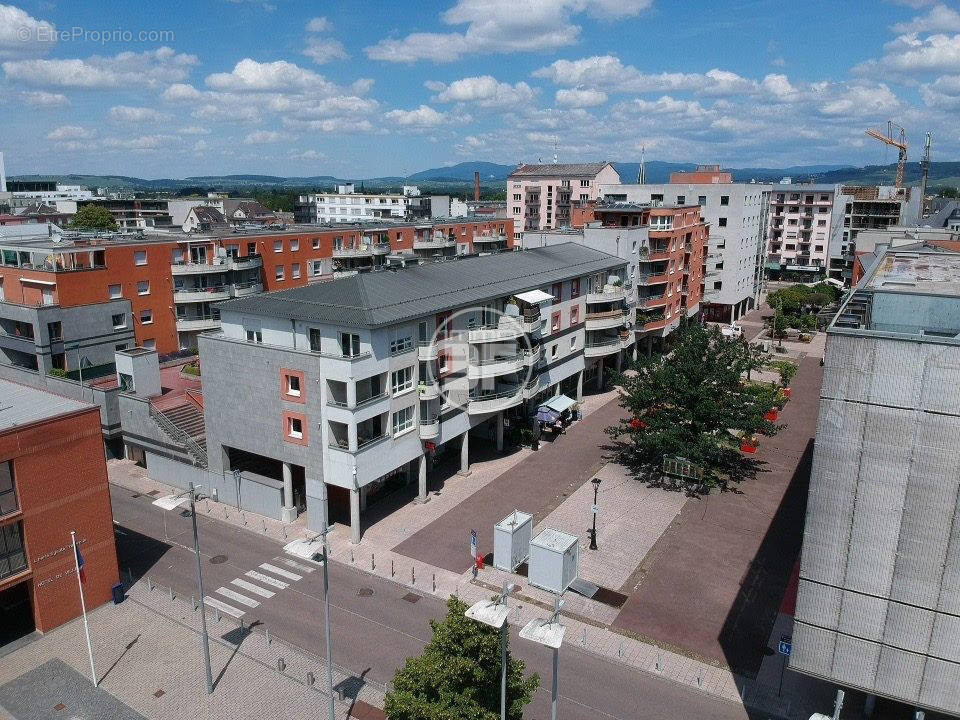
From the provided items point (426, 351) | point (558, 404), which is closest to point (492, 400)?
point (426, 351)

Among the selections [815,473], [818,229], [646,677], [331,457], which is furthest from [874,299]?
[818,229]

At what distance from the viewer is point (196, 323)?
60281 millimetres

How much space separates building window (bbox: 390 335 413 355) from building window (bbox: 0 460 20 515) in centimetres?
1648

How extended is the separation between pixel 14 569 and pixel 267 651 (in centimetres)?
1008

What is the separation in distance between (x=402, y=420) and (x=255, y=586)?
1069cm

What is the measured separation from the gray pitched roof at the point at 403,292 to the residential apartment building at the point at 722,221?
41623 millimetres

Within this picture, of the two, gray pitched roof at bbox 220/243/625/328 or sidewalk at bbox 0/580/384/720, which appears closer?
sidewalk at bbox 0/580/384/720

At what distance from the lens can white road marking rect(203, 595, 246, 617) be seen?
28609 millimetres

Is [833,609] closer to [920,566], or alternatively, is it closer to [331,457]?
[920,566]

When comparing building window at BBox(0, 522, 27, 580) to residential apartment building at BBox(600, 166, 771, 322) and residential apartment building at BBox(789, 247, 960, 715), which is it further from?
residential apartment building at BBox(600, 166, 771, 322)

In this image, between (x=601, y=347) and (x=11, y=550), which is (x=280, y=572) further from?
(x=601, y=347)

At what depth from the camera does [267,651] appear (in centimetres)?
2620

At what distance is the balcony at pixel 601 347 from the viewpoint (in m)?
56.3

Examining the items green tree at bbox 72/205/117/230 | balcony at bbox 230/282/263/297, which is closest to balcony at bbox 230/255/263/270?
→ balcony at bbox 230/282/263/297
